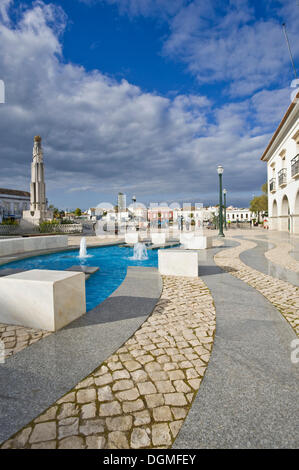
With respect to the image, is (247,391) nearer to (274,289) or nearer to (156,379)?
(156,379)

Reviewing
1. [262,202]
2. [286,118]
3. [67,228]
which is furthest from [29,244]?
[262,202]

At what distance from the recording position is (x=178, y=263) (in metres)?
6.56

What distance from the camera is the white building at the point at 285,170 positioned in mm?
19297

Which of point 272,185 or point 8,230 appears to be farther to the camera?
point 272,185

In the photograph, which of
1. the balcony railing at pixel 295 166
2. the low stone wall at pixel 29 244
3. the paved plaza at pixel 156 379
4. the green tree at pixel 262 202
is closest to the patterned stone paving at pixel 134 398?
the paved plaza at pixel 156 379

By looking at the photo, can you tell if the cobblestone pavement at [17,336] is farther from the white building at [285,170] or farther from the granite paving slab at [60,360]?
the white building at [285,170]

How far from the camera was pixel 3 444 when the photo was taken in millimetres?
1568

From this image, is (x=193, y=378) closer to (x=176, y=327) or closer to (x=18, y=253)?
(x=176, y=327)

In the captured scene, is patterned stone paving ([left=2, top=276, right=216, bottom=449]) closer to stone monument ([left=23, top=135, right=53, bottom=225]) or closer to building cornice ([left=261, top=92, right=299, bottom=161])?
building cornice ([left=261, top=92, right=299, bottom=161])

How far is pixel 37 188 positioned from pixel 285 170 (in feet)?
82.9

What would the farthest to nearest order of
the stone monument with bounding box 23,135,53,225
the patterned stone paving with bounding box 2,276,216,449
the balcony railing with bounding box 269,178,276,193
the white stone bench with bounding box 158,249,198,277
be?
1. the balcony railing with bounding box 269,178,276,193
2. the stone monument with bounding box 23,135,53,225
3. the white stone bench with bounding box 158,249,198,277
4. the patterned stone paving with bounding box 2,276,216,449

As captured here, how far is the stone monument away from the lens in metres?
22.7

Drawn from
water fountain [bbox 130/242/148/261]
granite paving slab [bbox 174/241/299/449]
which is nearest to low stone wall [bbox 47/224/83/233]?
water fountain [bbox 130/242/148/261]

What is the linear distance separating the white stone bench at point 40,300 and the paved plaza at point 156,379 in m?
0.16
